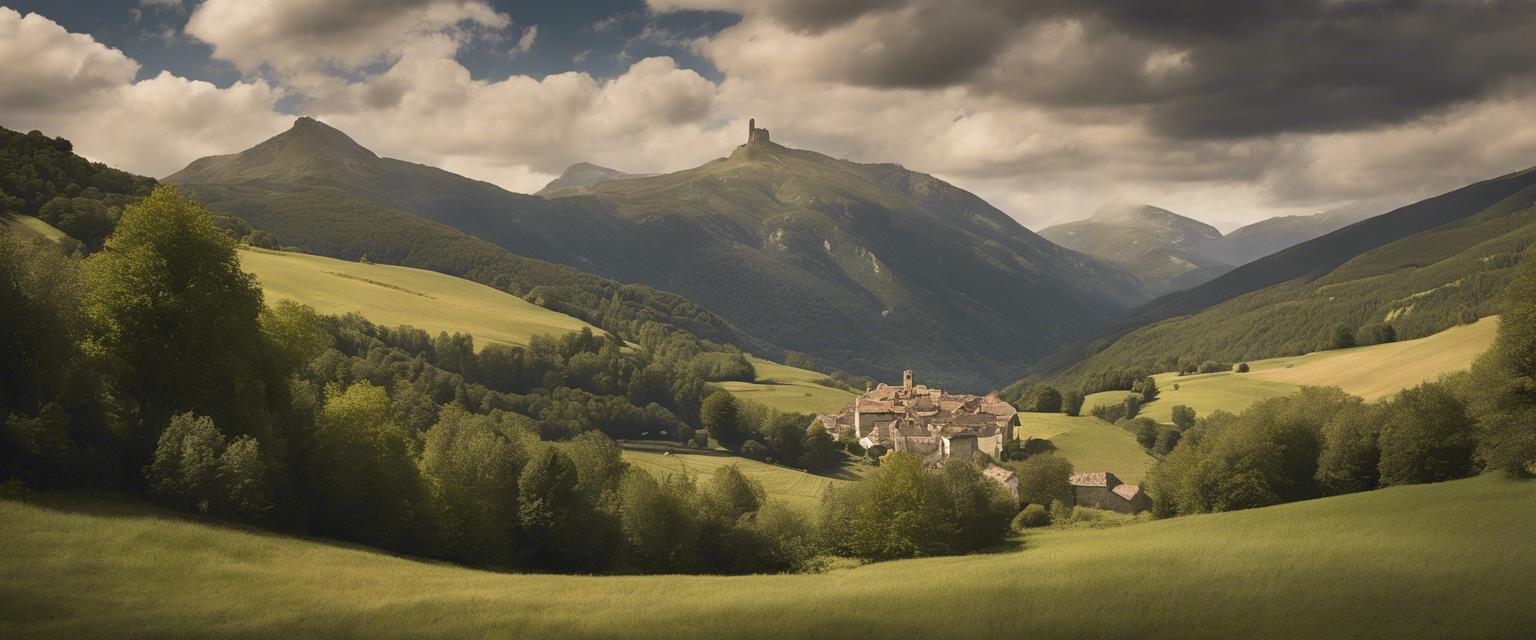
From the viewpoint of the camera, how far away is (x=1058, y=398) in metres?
161

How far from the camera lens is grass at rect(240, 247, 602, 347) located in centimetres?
12169

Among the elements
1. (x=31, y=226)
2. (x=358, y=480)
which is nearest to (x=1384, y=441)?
(x=358, y=480)

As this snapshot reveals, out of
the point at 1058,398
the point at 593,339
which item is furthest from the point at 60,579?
the point at 1058,398

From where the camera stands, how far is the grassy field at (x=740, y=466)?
92.6 m

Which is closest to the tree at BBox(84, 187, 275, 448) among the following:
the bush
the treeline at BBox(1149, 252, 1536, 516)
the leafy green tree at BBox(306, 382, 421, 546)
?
the leafy green tree at BBox(306, 382, 421, 546)

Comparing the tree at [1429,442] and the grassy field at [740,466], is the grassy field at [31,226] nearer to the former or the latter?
the grassy field at [740,466]

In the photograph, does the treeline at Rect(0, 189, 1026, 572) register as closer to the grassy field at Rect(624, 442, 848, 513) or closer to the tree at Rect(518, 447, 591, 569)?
the tree at Rect(518, 447, 591, 569)

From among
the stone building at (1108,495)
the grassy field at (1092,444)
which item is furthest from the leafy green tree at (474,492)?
the grassy field at (1092,444)

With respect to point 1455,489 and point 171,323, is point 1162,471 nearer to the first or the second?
point 1455,489

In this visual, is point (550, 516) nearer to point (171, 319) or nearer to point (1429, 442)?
point (171, 319)

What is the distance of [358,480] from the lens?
3694 cm

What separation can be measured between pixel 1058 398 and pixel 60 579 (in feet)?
507

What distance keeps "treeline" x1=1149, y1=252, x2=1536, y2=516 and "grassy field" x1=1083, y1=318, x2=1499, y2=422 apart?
31.6m

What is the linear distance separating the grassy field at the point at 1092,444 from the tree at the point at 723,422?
4050cm
